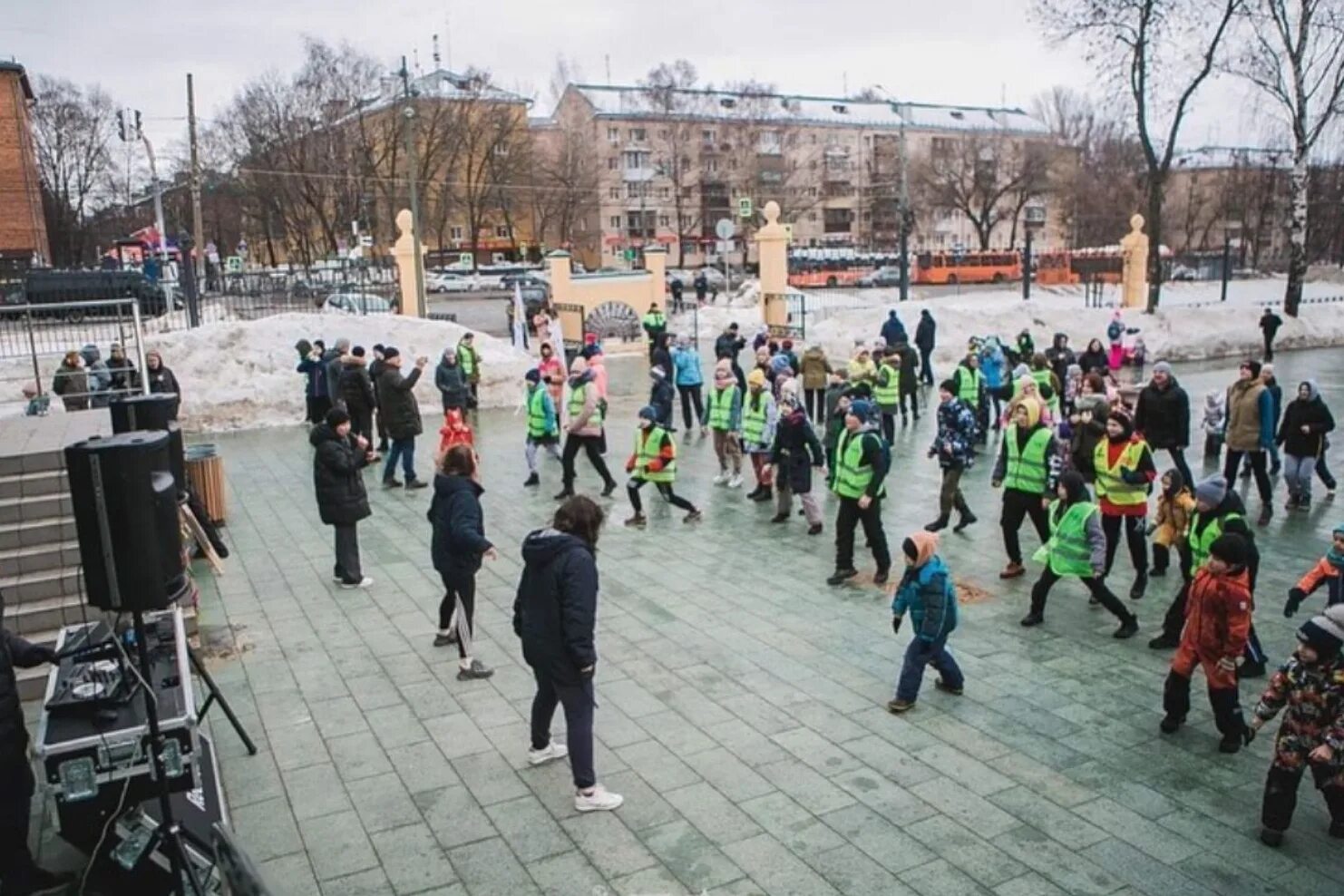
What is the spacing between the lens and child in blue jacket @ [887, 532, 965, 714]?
6.87 metres

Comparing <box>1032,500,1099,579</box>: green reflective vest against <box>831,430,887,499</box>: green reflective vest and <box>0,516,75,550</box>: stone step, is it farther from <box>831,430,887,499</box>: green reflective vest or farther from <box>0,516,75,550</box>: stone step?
<box>0,516,75,550</box>: stone step

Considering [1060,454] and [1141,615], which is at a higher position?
[1060,454]

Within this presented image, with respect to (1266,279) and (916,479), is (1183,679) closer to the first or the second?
(916,479)

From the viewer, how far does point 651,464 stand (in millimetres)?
11836

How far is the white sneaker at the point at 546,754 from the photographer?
247 inches

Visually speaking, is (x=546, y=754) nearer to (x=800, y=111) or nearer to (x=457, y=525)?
(x=457, y=525)

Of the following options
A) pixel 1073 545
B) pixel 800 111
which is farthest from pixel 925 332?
pixel 800 111

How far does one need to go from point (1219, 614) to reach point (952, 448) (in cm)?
486

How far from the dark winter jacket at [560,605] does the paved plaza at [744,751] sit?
2.89 ft

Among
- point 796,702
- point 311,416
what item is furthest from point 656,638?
point 311,416

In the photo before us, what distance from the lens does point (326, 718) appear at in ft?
23.1

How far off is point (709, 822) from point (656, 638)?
2.83 meters

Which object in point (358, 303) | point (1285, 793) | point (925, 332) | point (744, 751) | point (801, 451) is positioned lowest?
point (744, 751)

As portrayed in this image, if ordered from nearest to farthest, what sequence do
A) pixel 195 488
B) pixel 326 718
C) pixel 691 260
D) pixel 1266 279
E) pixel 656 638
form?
pixel 326 718
pixel 656 638
pixel 195 488
pixel 1266 279
pixel 691 260
